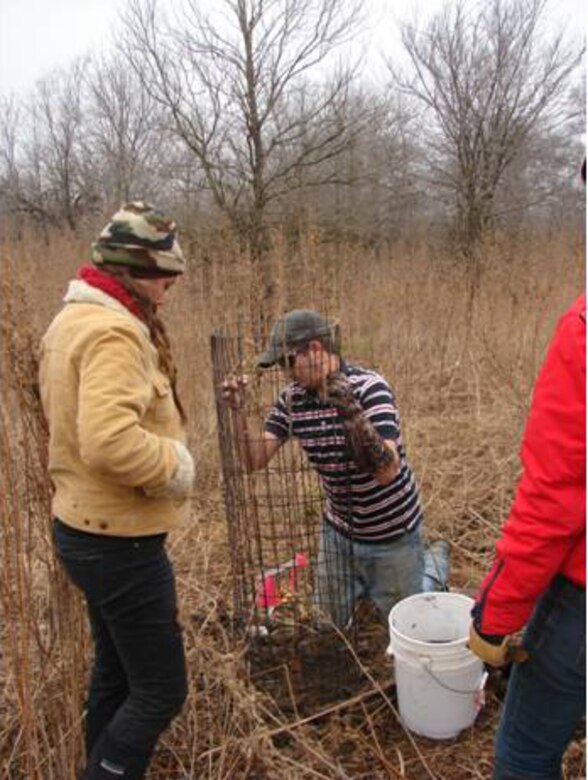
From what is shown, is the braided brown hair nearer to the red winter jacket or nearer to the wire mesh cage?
the wire mesh cage

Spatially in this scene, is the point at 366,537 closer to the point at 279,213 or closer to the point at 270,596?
the point at 270,596

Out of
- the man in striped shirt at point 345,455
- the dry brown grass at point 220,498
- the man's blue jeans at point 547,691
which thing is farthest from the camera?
the man in striped shirt at point 345,455

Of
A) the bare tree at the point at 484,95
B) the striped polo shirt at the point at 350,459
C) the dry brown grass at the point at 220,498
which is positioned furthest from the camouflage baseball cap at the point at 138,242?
the bare tree at the point at 484,95

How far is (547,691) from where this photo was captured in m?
1.35

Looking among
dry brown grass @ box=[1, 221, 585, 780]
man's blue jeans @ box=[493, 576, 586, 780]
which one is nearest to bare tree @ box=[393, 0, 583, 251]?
dry brown grass @ box=[1, 221, 585, 780]

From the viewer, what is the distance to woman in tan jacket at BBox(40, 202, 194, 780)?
58.4 inches

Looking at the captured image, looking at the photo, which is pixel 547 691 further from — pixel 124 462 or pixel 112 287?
pixel 112 287

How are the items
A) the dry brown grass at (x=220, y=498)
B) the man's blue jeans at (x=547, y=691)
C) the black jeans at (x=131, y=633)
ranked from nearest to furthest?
the man's blue jeans at (x=547, y=691) → the black jeans at (x=131, y=633) → the dry brown grass at (x=220, y=498)

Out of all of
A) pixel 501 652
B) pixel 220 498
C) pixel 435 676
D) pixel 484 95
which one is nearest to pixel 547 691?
pixel 501 652

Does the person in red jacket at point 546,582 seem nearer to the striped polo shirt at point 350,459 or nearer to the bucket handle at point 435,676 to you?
the bucket handle at point 435,676

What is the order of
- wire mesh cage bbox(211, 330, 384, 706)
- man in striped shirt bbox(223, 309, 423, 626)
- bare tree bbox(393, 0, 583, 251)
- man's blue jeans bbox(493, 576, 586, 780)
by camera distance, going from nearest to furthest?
man's blue jeans bbox(493, 576, 586, 780), man in striped shirt bbox(223, 309, 423, 626), wire mesh cage bbox(211, 330, 384, 706), bare tree bbox(393, 0, 583, 251)

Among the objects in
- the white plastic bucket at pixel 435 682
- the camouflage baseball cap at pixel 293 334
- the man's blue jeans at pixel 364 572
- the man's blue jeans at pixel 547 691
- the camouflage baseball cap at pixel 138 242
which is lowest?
the white plastic bucket at pixel 435 682

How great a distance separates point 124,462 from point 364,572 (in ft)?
4.39

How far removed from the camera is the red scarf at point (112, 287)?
1588 mm
